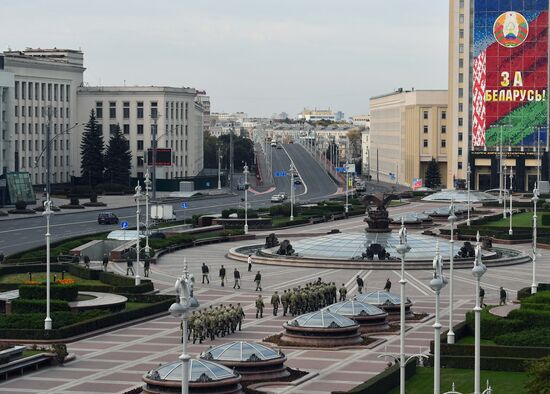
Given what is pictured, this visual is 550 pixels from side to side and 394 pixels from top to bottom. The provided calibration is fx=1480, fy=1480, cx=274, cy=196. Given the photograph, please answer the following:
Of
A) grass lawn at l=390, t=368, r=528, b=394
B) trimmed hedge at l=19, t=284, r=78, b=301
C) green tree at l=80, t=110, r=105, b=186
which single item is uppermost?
green tree at l=80, t=110, r=105, b=186

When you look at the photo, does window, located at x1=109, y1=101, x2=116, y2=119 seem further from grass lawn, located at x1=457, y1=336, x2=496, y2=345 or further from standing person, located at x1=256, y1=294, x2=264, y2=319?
grass lawn, located at x1=457, y1=336, x2=496, y2=345

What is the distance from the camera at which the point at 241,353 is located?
4734cm

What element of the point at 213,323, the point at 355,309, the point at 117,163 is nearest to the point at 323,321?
the point at 355,309

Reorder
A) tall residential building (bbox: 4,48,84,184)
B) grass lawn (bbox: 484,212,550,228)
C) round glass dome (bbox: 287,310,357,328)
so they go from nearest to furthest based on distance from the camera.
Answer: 1. round glass dome (bbox: 287,310,357,328)
2. grass lawn (bbox: 484,212,550,228)
3. tall residential building (bbox: 4,48,84,184)

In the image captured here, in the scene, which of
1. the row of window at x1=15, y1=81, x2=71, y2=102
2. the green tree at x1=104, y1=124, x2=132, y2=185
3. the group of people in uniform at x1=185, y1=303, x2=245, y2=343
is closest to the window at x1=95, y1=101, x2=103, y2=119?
the row of window at x1=15, y1=81, x2=71, y2=102

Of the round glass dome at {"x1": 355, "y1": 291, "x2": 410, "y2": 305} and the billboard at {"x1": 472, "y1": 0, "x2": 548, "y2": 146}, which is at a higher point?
the billboard at {"x1": 472, "y1": 0, "x2": 548, "y2": 146}

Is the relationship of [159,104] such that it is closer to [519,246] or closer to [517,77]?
[517,77]

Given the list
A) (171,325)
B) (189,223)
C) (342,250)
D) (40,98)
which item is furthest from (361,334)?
(40,98)

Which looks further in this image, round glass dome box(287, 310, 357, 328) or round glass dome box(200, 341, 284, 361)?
round glass dome box(287, 310, 357, 328)

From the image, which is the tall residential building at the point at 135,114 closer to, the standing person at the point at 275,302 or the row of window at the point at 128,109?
the row of window at the point at 128,109

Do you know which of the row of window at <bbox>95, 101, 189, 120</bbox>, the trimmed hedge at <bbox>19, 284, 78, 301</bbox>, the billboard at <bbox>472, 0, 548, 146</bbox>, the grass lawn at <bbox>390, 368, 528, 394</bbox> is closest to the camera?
the grass lawn at <bbox>390, 368, 528, 394</bbox>

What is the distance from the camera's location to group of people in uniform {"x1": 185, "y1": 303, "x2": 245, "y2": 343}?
A: 55.7 m

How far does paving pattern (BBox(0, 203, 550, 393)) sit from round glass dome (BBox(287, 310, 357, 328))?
134 centimetres

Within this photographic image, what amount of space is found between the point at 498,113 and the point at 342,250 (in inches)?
3631
